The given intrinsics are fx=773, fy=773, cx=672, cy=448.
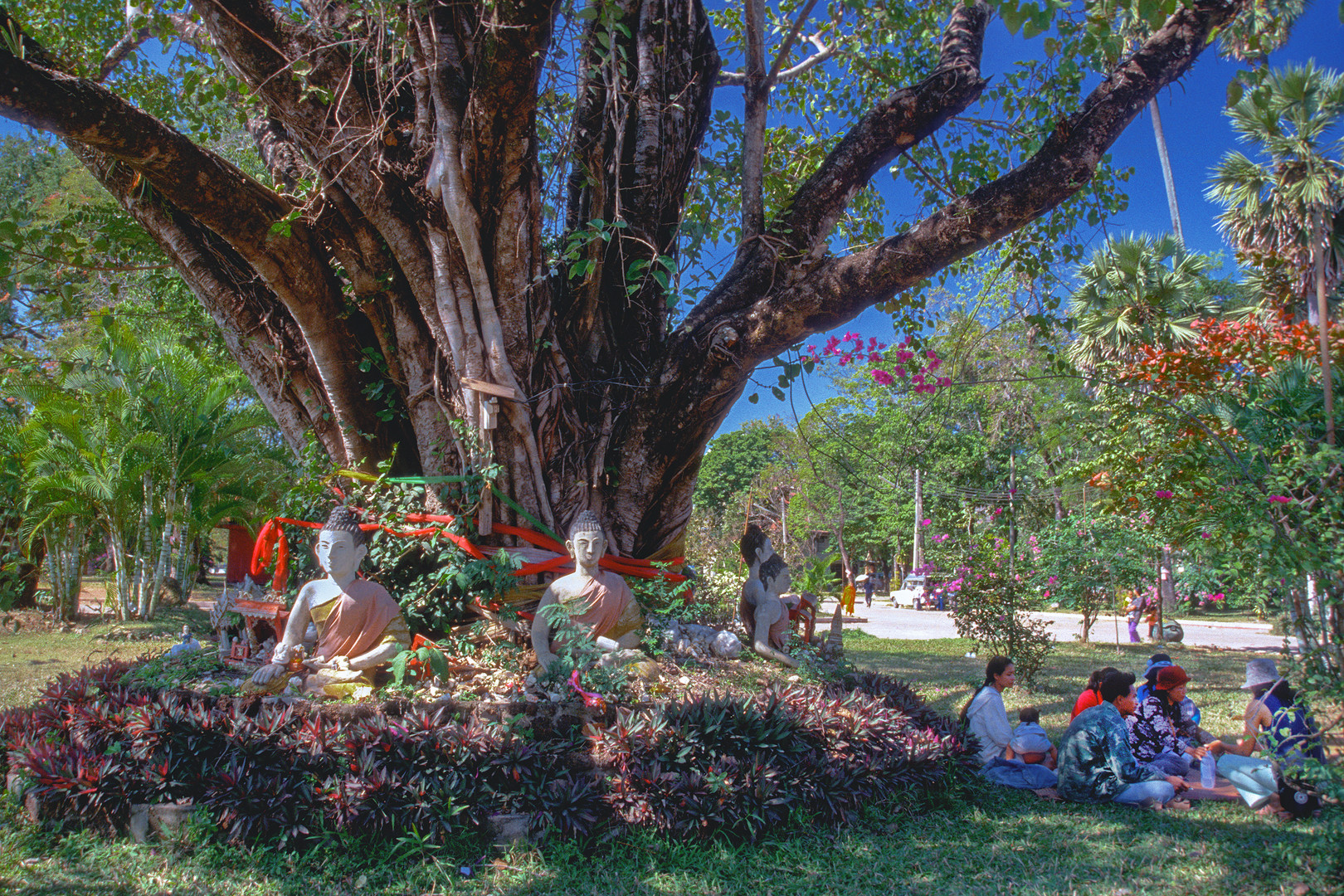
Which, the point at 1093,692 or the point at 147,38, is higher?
the point at 147,38

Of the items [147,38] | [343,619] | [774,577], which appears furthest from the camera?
[147,38]

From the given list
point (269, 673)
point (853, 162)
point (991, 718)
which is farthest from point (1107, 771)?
point (269, 673)

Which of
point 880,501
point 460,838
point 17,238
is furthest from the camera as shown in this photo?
point 880,501

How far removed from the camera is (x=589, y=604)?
425 centimetres

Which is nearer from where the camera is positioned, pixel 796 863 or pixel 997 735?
pixel 796 863

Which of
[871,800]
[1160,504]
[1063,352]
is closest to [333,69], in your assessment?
[871,800]

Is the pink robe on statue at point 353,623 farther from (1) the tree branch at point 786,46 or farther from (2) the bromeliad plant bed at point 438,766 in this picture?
(1) the tree branch at point 786,46

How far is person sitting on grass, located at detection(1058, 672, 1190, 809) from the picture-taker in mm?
4387

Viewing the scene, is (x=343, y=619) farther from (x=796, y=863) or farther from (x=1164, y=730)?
(x=1164, y=730)

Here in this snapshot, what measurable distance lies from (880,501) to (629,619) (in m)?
23.9

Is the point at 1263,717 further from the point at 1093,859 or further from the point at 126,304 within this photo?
the point at 126,304

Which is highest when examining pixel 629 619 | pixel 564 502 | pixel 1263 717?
pixel 564 502

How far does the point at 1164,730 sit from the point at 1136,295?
314 inches

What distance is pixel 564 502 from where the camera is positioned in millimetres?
5152
